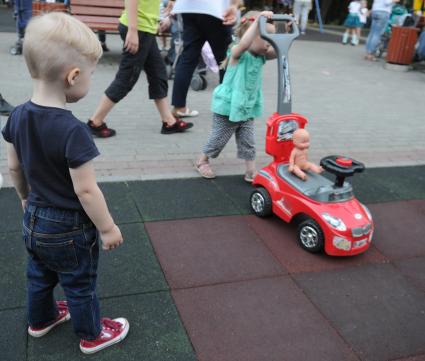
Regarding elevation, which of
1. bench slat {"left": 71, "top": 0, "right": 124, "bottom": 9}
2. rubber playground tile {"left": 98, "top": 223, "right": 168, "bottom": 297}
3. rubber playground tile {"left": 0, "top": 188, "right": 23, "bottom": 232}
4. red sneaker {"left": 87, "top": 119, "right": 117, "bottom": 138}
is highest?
bench slat {"left": 71, "top": 0, "right": 124, "bottom": 9}

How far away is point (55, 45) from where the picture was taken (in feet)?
5.26

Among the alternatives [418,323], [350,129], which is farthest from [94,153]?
[350,129]

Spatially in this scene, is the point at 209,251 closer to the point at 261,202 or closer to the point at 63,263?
the point at 261,202

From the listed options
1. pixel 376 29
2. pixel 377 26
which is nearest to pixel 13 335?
pixel 377 26

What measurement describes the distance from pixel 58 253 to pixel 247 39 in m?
2.16

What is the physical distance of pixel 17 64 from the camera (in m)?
7.85

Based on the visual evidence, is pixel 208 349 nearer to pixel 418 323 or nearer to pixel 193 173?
pixel 418 323

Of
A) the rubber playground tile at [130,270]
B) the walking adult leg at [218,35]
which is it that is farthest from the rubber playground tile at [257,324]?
the walking adult leg at [218,35]

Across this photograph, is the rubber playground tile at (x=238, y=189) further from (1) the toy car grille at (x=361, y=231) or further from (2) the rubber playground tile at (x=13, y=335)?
(2) the rubber playground tile at (x=13, y=335)

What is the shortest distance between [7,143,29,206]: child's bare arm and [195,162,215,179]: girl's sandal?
225 centimetres

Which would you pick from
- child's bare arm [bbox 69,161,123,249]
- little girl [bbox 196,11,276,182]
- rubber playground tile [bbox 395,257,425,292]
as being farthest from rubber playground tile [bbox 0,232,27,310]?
rubber playground tile [bbox 395,257,425,292]

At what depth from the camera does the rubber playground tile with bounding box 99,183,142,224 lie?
3396mm

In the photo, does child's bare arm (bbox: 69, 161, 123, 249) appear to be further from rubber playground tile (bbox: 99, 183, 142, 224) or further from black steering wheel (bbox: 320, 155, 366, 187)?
black steering wheel (bbox: 320, 155, 366, 187)

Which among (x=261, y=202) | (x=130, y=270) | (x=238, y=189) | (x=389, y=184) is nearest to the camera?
(x=130, y=270)
